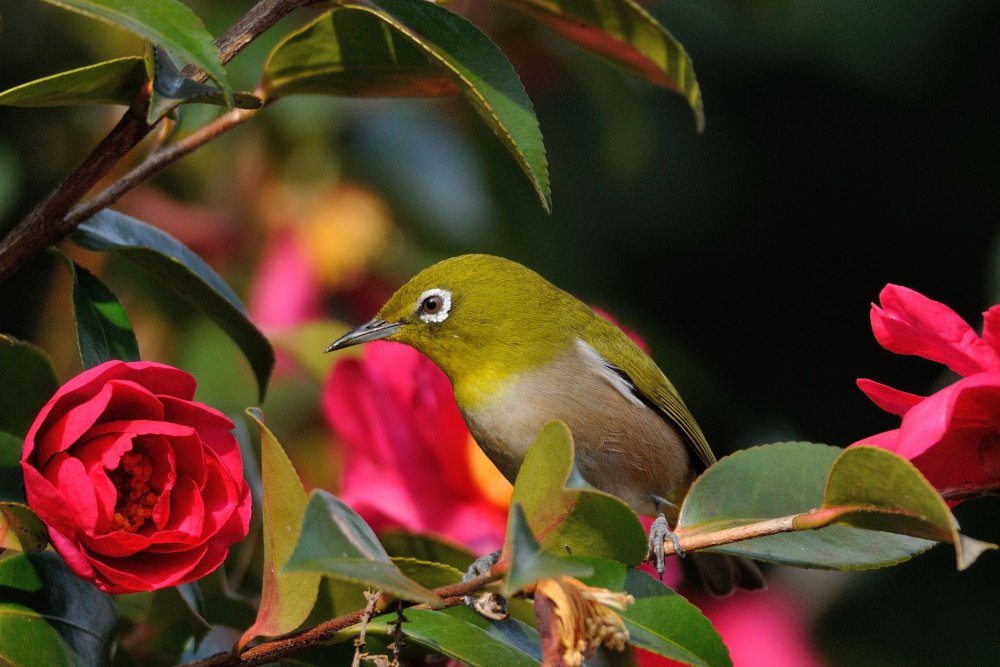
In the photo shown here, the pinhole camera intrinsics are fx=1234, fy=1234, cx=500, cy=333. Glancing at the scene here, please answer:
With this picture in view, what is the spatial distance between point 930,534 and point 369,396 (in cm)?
138

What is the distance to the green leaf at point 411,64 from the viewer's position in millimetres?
1486

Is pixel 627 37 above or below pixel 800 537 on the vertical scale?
above

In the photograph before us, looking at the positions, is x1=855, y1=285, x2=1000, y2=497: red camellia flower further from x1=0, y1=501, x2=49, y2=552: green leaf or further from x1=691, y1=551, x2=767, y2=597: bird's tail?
x1=691, y1=551, x2=767, y2=597: bird's tail

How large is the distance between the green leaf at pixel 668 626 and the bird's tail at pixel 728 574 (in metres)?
1.37

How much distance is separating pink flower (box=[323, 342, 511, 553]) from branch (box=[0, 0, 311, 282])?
0.89 metres

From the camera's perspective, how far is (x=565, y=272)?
377 centimetres

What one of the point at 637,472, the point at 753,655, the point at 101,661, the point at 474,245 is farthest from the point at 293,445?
the point at 101,661

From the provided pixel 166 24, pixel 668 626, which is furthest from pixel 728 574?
pixel 166 24

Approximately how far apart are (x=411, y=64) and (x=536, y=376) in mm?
1000

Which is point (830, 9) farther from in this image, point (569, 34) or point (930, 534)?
point (930, 534)

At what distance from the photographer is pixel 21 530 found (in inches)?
57.5

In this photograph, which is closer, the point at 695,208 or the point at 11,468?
the point at 11,468

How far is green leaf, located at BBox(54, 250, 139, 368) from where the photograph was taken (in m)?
1.66

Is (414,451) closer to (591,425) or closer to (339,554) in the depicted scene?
(591,425)
